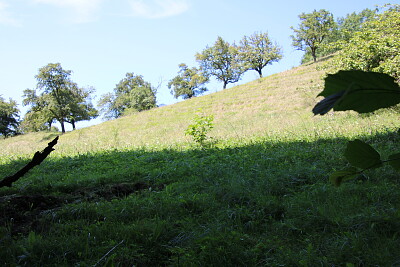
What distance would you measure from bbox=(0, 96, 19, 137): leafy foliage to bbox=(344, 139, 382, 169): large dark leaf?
5437cm

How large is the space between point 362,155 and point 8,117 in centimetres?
5696

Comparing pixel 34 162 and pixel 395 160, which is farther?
pixel 34 162

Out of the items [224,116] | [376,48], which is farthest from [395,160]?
[224,116]

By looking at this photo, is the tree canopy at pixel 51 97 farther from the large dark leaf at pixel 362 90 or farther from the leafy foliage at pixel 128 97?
the large dark leaf at pixel 362 90

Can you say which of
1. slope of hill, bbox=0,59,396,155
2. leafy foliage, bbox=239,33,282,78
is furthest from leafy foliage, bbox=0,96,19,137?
leafy foliage, bbox=239,33,282,78

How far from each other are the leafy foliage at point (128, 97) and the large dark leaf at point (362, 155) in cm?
5518

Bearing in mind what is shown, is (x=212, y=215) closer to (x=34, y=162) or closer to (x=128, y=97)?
(x=34, y=162)

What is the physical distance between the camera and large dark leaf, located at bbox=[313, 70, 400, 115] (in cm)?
40

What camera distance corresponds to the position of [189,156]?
741cm

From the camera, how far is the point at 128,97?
61094mm

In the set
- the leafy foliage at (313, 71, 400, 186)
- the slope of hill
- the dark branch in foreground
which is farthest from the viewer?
the slope of hill

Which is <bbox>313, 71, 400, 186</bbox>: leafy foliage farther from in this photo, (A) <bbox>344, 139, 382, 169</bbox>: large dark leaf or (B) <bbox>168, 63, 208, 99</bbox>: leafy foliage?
(B) <bbox>168, 63, 208, 99</bbox>: leafy foliage

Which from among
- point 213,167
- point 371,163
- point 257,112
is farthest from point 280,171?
point 257,112

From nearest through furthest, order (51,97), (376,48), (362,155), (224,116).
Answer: (362,155) → (376,48) → (224,116) → (51,97)
